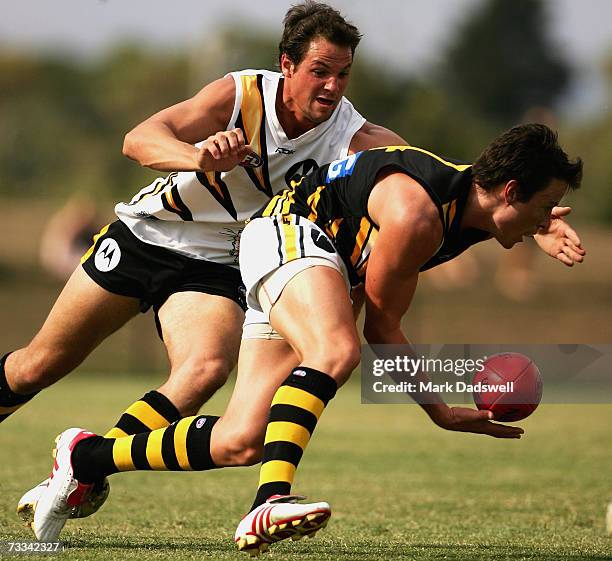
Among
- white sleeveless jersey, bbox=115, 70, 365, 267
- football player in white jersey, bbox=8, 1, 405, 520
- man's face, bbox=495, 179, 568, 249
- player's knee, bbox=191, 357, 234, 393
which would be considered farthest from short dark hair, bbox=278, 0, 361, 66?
player's knee, bbox=191, 357, 234, 393


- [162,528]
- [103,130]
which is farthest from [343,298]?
[103,130]

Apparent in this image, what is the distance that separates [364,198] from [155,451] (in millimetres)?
1211

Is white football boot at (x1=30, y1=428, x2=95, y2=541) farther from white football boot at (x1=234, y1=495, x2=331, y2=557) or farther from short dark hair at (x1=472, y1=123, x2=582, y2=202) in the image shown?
short dark hair at (x1=472, y1=123, x2=582, y2=202)

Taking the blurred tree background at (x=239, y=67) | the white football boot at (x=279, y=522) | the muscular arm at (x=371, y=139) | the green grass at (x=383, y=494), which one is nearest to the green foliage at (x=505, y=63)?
the blurred tree background at (x=239, y=67)

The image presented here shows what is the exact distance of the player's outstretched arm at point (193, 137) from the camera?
459cm

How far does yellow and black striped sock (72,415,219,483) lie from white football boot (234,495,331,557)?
1.84 ft

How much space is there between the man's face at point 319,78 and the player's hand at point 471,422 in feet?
4.51

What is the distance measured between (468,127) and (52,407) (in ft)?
62.8

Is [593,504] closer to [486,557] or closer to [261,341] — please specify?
[486,557]

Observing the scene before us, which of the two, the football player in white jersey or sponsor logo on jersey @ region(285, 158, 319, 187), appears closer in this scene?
the football player in white jersey

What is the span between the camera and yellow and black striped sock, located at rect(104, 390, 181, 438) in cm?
510

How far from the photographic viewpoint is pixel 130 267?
543 cm

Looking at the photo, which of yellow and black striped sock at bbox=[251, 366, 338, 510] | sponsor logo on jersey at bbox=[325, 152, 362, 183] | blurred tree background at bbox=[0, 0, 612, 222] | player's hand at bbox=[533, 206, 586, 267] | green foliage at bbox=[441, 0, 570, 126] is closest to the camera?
yellow and black striped sock at bbox=[251, 366, 338, 510]

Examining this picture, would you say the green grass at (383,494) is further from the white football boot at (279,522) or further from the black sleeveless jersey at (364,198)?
the black sleeveless jersey at (364,198)
